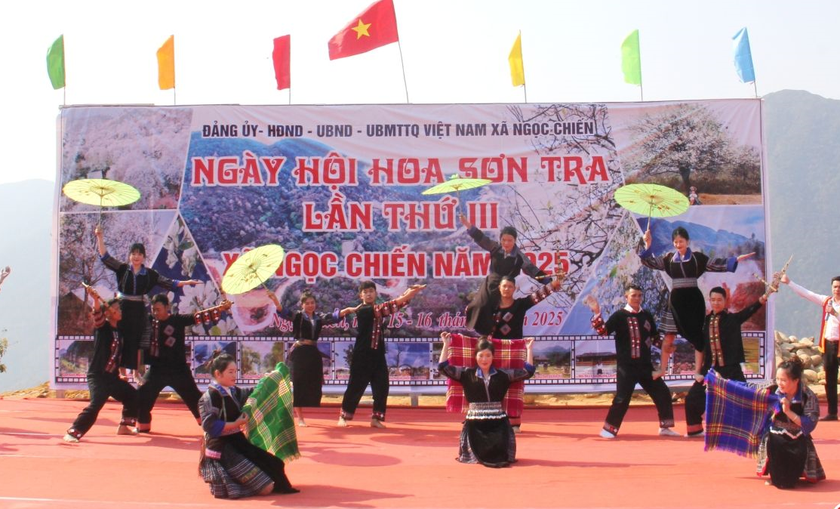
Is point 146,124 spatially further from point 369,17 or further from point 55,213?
point 369,17

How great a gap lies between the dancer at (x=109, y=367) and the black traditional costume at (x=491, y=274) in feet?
10.9

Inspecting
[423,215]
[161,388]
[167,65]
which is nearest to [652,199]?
[423,215]

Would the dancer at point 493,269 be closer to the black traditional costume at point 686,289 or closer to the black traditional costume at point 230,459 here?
the black traditional costume at point 686,289

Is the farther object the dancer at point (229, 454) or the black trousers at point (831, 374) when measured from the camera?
the black trousers at point (831, 374)

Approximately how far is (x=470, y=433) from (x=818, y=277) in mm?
35788

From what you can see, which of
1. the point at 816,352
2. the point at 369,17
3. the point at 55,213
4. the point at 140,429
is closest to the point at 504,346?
the point at 140,429

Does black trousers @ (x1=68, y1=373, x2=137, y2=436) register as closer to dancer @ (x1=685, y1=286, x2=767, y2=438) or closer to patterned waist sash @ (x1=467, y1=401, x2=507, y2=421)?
patterned waist sash @ (x1=467, y1=401, x2=507, y2=421)

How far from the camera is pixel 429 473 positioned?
642 cm

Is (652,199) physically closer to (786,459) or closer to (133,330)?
(786,459)

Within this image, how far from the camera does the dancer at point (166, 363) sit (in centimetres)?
833

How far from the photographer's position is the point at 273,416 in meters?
6.22

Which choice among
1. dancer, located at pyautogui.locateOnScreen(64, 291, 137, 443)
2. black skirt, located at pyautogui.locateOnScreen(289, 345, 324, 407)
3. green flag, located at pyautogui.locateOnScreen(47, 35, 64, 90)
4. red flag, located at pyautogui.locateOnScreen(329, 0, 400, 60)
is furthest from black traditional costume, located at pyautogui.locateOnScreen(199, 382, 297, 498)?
green flag, located at pyautogui.locateOnScreen(47, 35, 64, 90)

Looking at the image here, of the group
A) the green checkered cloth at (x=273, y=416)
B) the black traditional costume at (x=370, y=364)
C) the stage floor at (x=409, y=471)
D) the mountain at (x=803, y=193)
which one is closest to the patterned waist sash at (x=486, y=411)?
the stage floor at (x=409, y=471)

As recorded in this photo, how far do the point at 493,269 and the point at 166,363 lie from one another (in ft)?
11.6
